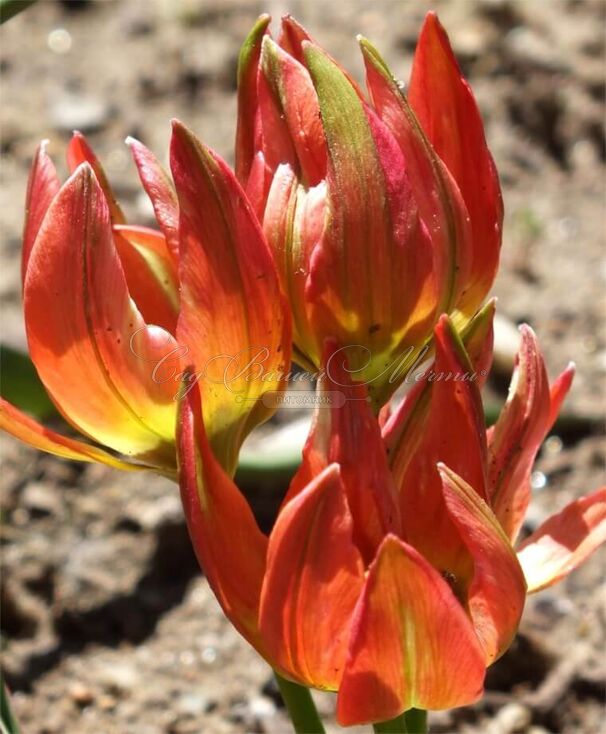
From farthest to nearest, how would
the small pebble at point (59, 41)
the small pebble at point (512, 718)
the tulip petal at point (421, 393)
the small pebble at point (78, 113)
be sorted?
1. the small pebble at point (59, 41)
2. the small pebble at point (78, 113)
3. the small pebble at point (512, 718)
4. the tulip petal at point (421, 393)

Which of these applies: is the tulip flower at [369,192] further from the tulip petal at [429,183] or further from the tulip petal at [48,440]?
the tulip petal at [48,440]

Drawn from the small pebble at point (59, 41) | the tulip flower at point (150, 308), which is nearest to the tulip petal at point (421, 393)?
the tulip flower at point (150, 308)

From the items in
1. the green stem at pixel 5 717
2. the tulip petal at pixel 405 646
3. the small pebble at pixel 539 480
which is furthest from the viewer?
the small pebble at pixel 539 480

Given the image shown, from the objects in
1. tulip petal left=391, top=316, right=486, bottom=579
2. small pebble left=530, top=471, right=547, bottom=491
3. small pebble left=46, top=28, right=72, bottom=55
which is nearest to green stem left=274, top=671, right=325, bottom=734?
tulip petal left=391, top=316, right=486, bottom=579

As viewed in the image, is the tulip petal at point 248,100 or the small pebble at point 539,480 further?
the small pebble at point 539,480

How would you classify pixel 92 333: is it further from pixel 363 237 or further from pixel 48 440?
pixel 363 237

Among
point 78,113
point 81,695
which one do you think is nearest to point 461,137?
point 81,695

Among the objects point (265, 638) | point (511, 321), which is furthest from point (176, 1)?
point (265, 638)
